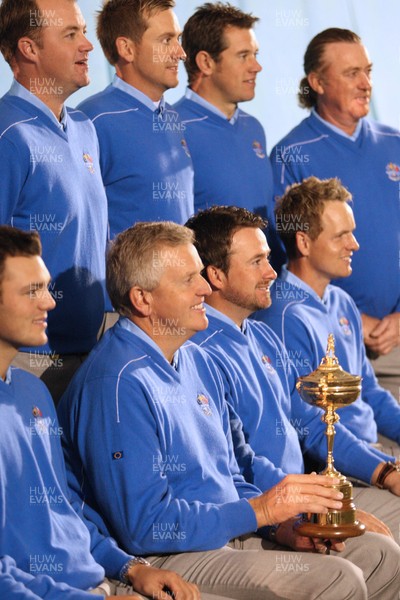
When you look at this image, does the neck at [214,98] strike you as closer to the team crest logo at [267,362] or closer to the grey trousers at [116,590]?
the team crest logo at [267,362]

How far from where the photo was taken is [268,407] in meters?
3.64

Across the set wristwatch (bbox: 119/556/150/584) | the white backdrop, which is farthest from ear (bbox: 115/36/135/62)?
wristwatch (bbox: 119/556/150/584)

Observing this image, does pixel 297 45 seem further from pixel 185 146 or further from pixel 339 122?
pixel 185 146

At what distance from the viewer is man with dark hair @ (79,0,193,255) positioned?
12.7 ft

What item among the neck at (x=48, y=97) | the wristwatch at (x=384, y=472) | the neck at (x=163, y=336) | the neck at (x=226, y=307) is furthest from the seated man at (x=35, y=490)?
the wristwatch at (x=384, y=472)

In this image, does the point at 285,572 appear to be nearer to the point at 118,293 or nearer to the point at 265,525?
the point at 265,525

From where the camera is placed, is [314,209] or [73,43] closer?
[73,43]

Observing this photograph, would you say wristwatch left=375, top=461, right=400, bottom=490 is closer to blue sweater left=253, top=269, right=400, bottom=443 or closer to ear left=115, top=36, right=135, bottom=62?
blue sweater left=253, top=269, right=400, bottom=443

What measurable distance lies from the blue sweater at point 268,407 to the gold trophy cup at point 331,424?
8.9 inches

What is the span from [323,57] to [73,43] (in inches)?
59.8

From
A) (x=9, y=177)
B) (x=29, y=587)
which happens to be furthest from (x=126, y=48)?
(x=29, y=587)

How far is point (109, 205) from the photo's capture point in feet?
12.9

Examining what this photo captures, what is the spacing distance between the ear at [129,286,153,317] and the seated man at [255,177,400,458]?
3.19 feet

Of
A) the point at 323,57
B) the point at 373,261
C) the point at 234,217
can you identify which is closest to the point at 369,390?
the point at 373,261
